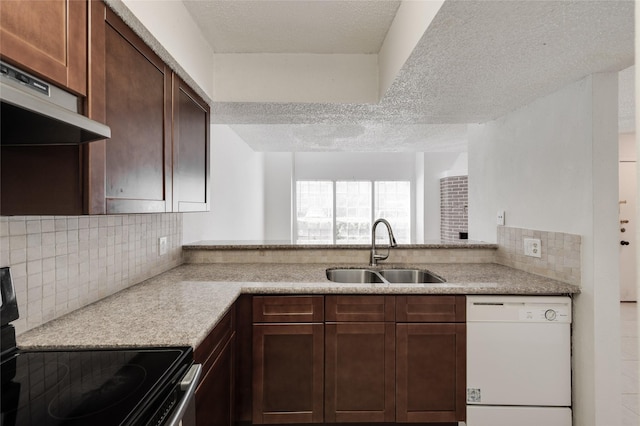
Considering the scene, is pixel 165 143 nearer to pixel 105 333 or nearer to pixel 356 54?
pixel 105 333

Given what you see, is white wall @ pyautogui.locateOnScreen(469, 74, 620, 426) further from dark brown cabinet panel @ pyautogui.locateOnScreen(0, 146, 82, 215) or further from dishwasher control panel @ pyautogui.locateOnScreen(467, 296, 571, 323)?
dark brown cabinet panel @ pyautogui.locateOnScreen(0, 146, 82, 215)

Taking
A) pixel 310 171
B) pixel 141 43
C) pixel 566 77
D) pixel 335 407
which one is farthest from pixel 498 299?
pixel 310 171

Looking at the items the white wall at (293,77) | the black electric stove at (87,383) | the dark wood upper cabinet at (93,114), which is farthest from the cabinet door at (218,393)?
the white wall at (293,77)

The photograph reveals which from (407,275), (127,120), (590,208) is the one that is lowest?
(407,275)

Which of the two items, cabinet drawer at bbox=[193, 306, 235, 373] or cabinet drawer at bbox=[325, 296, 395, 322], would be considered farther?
cabinet drawer at bbox=[325, 296, 395, 322]

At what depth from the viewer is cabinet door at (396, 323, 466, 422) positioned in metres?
1.80

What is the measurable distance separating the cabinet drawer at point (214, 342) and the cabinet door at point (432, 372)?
93cm

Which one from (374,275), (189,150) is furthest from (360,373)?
(189,150)

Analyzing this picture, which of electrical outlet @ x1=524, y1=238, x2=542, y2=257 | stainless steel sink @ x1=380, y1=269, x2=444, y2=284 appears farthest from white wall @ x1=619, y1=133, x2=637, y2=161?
stainless steel sink @ x1=380, y1=269, x2=444, y2=284

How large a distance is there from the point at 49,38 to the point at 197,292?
47.4 inches

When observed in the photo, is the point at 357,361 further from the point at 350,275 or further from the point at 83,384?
the point at 83,384

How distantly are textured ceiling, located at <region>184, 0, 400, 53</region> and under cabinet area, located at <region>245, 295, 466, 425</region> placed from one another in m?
1.52

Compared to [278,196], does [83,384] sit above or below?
below

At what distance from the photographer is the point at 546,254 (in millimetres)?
2020
